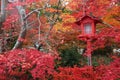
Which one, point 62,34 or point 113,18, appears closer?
point 113,18

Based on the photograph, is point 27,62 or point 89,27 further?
point 89,27

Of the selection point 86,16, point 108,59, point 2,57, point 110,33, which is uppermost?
point 86,16

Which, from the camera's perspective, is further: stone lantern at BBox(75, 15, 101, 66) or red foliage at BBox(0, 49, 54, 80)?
stone lantern at BBox(75, 15, 101, 66)

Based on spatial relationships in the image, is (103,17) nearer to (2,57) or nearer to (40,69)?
(40,69)

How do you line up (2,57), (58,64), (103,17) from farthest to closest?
(58,64) < (103,17) < (2,57)

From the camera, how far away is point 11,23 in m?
9.86

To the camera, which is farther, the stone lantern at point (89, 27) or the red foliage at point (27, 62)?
the stone lantern at point (89, 27)

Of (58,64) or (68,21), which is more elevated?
(68,21)

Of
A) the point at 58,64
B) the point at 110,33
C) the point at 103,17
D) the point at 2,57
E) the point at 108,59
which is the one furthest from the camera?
the point at 108,59

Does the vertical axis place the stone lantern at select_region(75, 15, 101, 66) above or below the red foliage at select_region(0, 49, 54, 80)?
above

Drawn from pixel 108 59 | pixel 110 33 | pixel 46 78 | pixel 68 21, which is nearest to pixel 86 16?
pixel 110 33

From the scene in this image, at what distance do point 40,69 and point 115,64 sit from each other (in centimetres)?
290

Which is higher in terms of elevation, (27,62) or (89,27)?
(89,27)

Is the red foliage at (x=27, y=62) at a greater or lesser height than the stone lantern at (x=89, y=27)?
lesser
